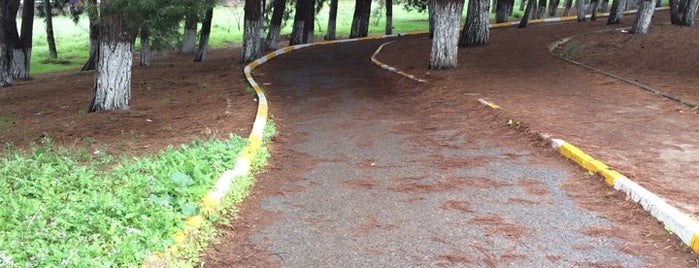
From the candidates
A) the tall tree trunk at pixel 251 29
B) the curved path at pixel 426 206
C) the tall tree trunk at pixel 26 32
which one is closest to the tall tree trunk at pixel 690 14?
the tall tree trunk at pixel 251 29

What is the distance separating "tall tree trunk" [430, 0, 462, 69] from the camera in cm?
1198

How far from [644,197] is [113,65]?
8484mm

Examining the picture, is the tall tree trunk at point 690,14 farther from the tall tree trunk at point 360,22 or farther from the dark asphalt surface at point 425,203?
the dark asphalt surface at point 425,203

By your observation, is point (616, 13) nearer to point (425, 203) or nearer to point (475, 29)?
point (475, 29)

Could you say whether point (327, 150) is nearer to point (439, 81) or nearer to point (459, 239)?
point (459, 239)

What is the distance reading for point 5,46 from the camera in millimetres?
15484

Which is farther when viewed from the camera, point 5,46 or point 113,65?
point 5,46

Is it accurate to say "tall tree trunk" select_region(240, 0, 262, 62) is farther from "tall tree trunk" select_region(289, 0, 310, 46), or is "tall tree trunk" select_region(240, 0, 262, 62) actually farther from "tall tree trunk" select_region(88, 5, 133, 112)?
"tall tree trunk" select_region(88, 5, 133, 112)

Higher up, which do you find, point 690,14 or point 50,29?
point 690,14

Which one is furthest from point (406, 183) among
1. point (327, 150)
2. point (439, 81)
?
point (439, 81)

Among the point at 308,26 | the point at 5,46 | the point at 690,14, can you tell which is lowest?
the point at 5,46

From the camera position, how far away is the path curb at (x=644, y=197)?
13.2 feet

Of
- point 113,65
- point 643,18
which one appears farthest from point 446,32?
point 643,18

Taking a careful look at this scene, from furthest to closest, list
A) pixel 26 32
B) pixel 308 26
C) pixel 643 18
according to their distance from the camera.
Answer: pixel 308 26 → pixel 26 32 → pixel 643 18
